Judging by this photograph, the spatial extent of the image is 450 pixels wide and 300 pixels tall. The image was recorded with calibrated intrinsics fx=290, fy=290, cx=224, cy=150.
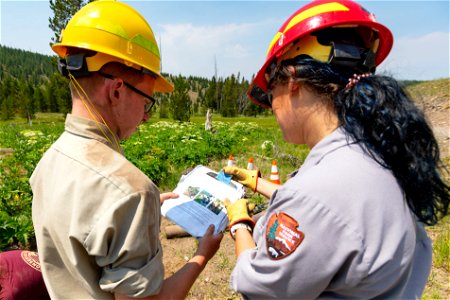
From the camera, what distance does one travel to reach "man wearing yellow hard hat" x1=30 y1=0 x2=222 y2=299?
1.11 m

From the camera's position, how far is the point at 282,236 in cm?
107

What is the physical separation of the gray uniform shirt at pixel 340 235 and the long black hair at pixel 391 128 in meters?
0.06

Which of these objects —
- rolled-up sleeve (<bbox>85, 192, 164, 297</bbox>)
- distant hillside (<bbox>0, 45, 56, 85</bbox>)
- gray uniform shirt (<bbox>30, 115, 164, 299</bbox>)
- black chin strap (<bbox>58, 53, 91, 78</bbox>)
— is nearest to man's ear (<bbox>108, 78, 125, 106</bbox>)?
black chin strap (<bbox>58, 53, 91, 78</bbox>)

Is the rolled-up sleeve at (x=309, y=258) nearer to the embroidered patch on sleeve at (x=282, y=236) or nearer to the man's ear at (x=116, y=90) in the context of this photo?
the embroidered patch on sleeve at (x=282, y=236)

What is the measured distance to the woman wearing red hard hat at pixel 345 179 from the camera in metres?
0.99

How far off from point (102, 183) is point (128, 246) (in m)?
0.26

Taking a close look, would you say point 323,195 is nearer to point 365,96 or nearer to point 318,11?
point 365,96

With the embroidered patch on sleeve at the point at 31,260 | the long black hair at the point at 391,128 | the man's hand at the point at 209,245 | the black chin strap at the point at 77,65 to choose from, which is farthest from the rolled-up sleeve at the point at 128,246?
the embroidered patch on sleeve at the point at 31,260

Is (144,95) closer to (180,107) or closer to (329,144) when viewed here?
(329,144)

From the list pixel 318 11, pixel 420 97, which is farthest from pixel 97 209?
pixel 420 97

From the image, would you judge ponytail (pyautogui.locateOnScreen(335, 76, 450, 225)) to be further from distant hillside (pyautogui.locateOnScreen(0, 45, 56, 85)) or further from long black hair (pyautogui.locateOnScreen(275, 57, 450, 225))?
distant hillside (pyautogui.locateOnScreen(0, 45, 56, 85))

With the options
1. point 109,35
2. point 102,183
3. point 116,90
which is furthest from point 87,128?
point 109,35

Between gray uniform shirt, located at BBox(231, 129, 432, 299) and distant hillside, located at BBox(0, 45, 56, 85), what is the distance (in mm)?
114118

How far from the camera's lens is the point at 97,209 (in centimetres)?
110
